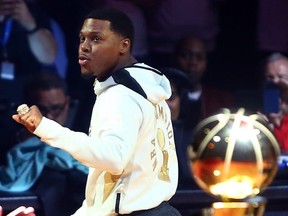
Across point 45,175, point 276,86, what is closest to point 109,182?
point 45,175

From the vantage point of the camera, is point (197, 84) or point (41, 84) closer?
point (41, 84)

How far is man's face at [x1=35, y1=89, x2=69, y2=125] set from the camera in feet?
18.6

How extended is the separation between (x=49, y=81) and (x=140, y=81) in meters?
2.62

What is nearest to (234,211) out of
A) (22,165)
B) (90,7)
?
(22,165)

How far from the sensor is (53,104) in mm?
5680

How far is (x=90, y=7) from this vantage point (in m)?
6.00

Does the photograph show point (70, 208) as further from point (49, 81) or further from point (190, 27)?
point (190, 27)

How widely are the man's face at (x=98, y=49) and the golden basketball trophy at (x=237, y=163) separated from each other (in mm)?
987

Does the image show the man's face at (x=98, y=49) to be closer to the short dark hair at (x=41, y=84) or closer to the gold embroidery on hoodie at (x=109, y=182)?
the gold embroidery on hoodie at (x=109, y=182)

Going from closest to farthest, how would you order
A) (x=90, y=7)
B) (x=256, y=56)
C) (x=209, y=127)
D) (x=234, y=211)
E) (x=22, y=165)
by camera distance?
(x=234, y=211)
(x=209, y=127)
(x=22, y=165)
(x=90, y=7)
(x=256, y=56)

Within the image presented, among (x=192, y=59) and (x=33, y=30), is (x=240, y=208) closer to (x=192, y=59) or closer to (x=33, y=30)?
(x=33, y=30)

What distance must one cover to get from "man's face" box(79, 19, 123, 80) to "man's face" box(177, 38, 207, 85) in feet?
9.71

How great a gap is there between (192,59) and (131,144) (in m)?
3.28

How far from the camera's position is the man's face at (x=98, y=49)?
3.09 metres
